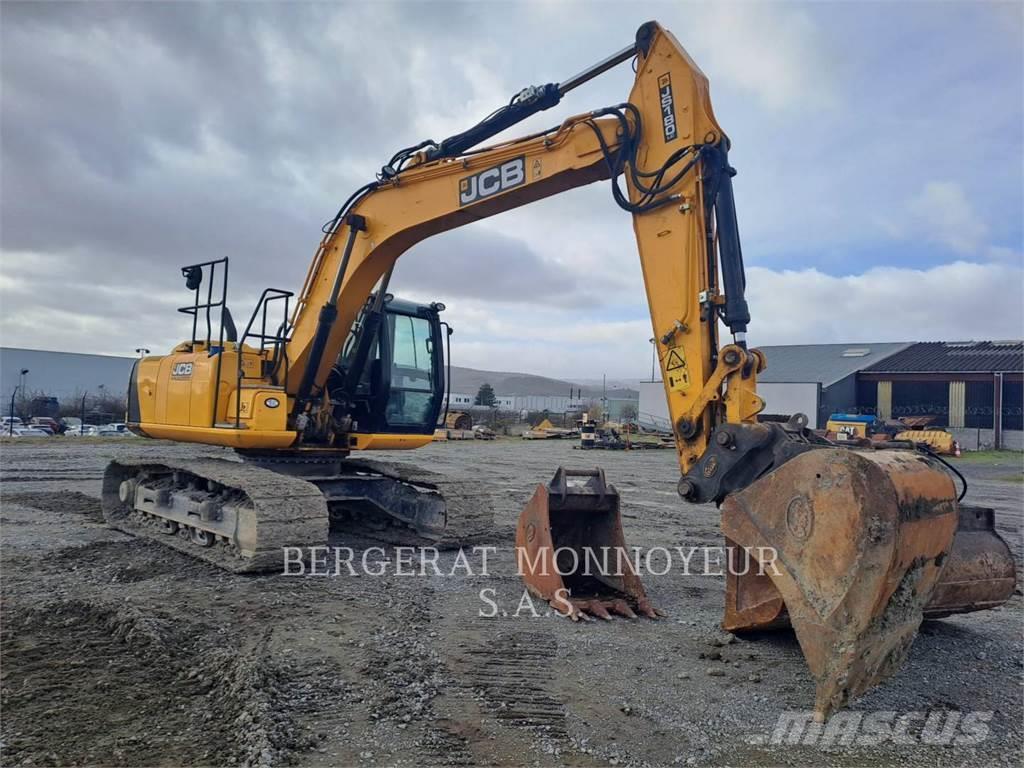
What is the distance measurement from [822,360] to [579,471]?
39.1 m

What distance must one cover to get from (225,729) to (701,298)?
3414mm

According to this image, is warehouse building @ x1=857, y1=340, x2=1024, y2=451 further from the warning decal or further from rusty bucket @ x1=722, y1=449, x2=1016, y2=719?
rusty bucket @ x1=722, y1=449, x2=1016, y2=719

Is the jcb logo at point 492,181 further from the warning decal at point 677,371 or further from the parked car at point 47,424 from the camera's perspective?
the parked car at point 47,424

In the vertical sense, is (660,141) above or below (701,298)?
above

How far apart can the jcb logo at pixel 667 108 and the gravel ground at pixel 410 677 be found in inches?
→ 127

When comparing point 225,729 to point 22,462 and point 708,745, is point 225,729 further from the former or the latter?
point 22,462

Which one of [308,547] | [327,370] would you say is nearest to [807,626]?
[308,547]

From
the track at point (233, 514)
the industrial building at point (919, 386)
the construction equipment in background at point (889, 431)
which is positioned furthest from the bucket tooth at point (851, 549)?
the industrial building at point (919, 386)

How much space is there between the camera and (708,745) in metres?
3.33

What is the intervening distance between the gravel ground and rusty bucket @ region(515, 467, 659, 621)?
11.2 inches

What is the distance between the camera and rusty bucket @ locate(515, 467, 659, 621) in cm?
543

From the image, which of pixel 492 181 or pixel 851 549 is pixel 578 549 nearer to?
pixel 851 549

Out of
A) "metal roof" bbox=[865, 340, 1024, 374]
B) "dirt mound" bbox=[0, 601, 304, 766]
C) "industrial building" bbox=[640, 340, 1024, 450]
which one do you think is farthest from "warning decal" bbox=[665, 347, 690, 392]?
"metal roof" bbox=[865, 340, 1024, 374]

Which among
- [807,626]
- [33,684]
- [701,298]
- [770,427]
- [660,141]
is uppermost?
[660,141]
